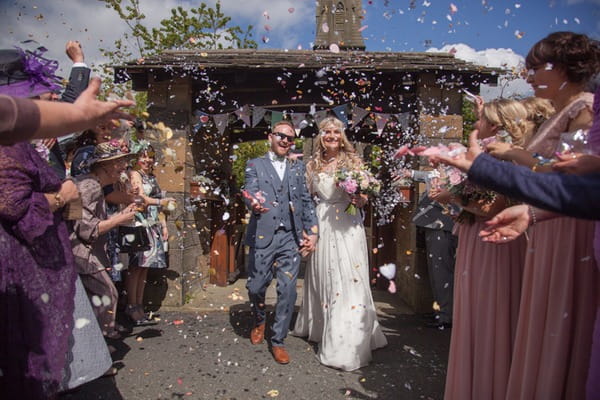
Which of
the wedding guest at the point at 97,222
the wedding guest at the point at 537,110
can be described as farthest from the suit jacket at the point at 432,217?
the wedding guest at the point at 97,222

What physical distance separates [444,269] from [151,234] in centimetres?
380

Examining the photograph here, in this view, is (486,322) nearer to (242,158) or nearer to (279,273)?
(279,273)

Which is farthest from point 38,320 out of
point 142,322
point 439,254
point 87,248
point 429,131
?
point 429,131

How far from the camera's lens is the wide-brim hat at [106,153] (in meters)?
3.35

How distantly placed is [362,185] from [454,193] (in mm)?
1276

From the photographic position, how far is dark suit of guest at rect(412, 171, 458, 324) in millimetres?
5004

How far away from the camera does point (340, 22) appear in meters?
21.0

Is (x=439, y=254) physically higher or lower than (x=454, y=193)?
lower

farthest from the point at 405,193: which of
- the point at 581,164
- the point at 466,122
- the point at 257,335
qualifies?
the point at 466,122

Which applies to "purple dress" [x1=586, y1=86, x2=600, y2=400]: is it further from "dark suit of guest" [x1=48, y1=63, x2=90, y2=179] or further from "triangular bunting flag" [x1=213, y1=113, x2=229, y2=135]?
"triangular bunting flag" [x1=213, y1=113, x2=229, y2=135]

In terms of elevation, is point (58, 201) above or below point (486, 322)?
above

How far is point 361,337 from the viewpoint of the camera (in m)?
3.88

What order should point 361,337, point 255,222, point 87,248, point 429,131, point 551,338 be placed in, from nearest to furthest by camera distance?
point 551,338
point 87,248
point 361,337
point 255,222
point 429,131

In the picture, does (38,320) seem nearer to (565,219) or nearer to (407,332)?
(565,219)
